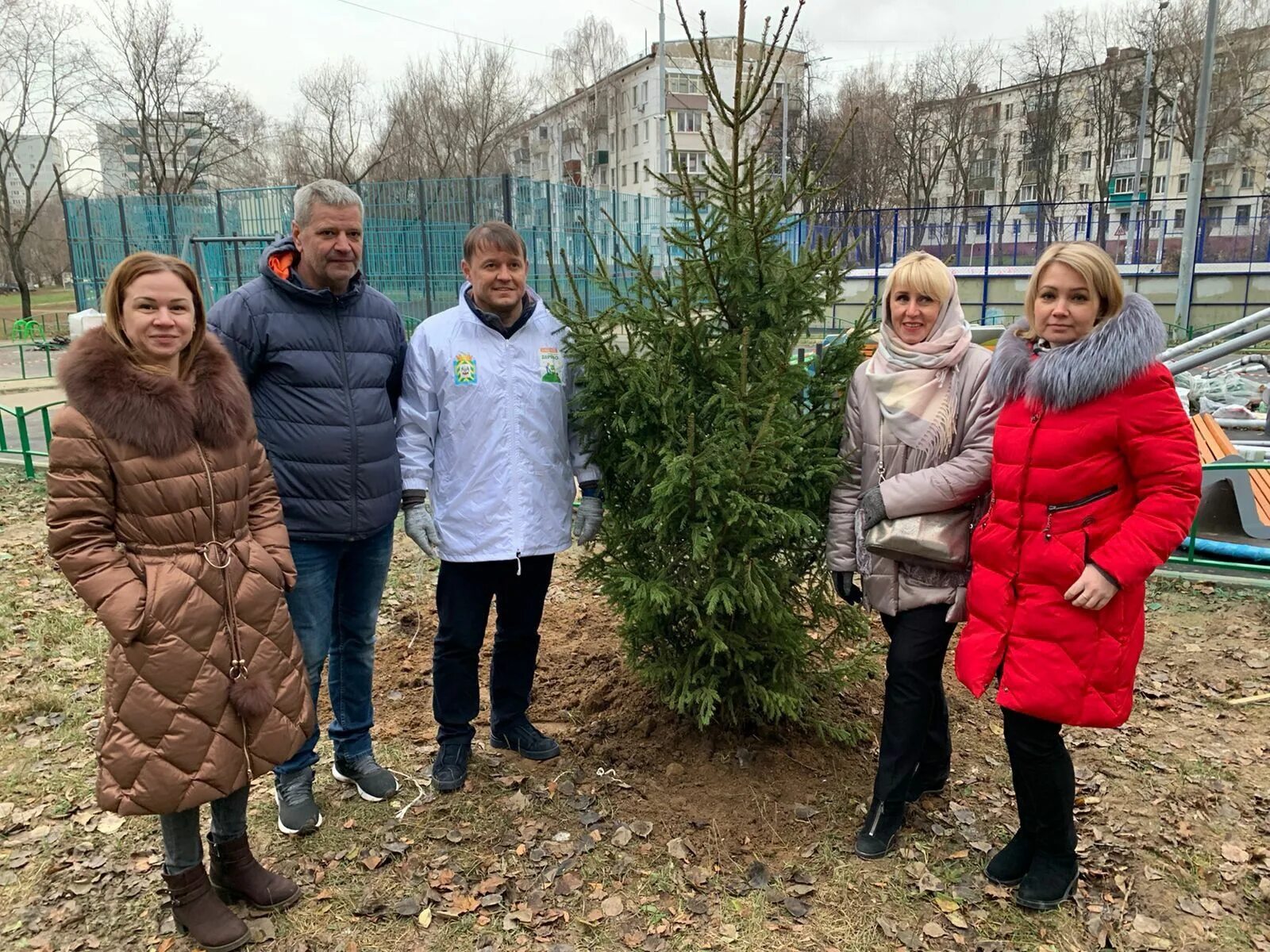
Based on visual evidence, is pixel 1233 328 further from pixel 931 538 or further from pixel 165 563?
pixel 165 563

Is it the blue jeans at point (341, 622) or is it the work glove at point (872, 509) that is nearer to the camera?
the work glove at point (872, 509)

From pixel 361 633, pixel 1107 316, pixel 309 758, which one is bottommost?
pixel 309 758

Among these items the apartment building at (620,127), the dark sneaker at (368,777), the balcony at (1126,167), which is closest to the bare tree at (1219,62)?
the balcony at (1126,167)

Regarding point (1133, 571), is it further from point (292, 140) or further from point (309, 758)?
point (292, 140)

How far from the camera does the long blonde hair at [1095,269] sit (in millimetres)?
2432

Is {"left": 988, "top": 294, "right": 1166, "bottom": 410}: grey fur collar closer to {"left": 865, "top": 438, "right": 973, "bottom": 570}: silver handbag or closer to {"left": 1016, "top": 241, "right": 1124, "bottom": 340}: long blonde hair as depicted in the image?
{"left": 1016, "top": 241, "right": 1124, "bottom": 340}: long blonde hair

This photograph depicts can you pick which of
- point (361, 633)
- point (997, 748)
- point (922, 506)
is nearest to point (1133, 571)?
A: point (922, 506)

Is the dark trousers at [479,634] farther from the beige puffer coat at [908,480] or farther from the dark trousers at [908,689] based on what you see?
the dark trousers at [908,689]

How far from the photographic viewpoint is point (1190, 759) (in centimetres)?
357

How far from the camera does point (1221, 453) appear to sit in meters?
6.89

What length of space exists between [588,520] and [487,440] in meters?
0.49

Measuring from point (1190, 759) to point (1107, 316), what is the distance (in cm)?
215

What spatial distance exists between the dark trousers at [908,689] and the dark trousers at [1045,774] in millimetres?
285

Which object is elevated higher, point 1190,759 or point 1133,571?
point 1133,571
